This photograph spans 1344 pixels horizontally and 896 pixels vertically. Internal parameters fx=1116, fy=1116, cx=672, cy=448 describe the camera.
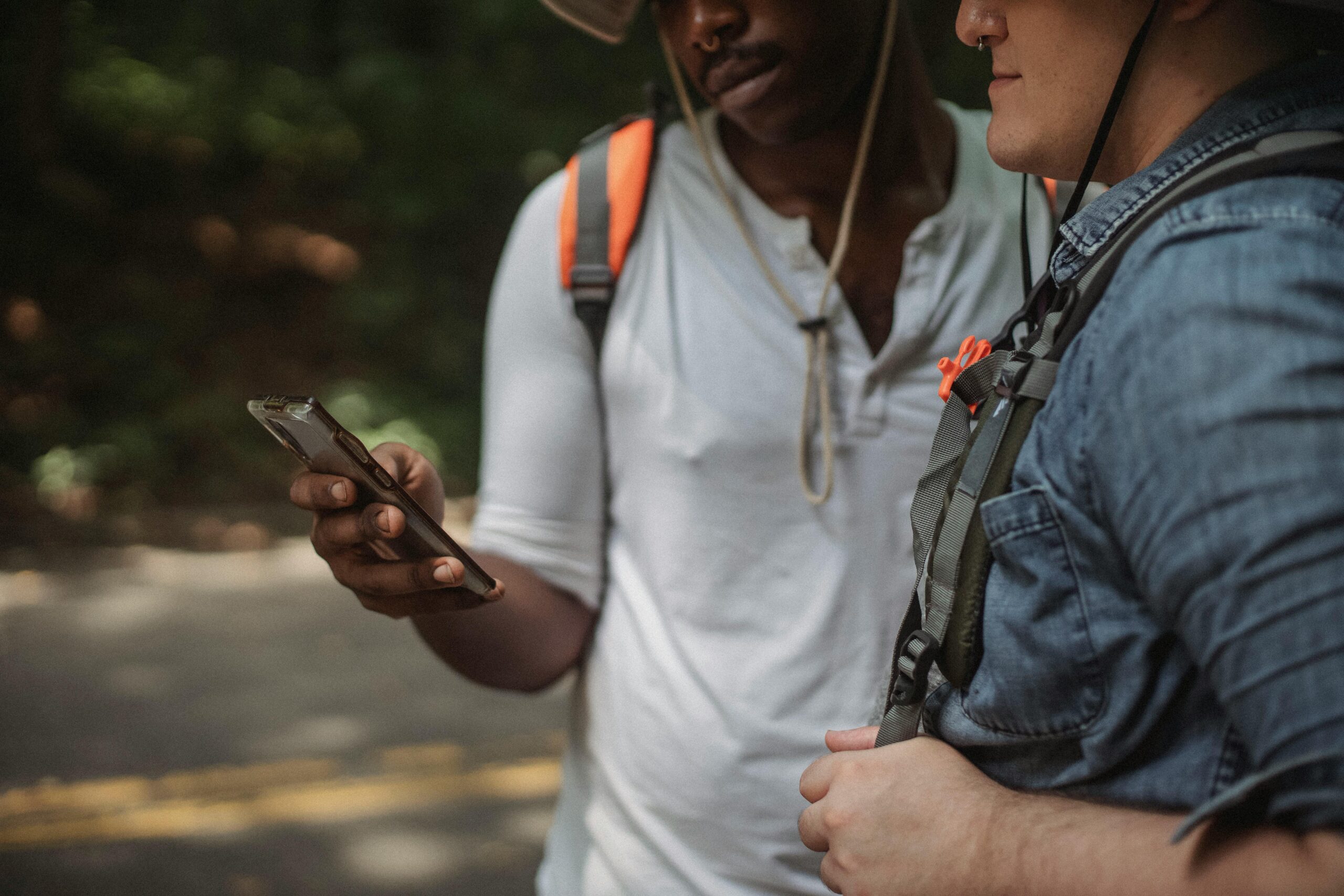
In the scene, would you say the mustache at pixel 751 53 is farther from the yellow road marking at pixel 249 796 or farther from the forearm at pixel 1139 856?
the yellow road marking at pixel 249 796

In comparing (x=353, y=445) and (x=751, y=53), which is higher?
(x=751, y=53)

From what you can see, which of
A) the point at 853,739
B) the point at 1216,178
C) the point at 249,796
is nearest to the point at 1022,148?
the point at 1216,178

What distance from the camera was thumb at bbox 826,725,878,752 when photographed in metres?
1.02

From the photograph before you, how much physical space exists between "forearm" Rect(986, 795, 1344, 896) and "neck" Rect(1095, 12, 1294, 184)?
0.50 m

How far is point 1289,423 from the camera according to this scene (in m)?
0.66

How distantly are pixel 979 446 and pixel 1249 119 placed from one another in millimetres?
310

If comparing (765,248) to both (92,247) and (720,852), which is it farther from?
(92,247)

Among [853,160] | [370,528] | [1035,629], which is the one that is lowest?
[370,528]

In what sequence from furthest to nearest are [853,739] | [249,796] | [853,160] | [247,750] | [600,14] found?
[247,750]
[249,796]
[600,14]
[853,160]
[853,739]

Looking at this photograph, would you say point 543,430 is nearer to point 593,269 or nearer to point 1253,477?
point 593,269

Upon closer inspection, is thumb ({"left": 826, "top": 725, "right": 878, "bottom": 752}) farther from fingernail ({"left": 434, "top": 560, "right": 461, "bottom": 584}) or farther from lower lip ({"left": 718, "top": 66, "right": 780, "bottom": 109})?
lower lip ({"left": 718, "top": 66, "right": 780, "bottom": 109})

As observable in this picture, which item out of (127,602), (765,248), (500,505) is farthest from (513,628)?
(127,602)

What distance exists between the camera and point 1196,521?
2.23 ft

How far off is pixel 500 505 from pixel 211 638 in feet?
12.9
